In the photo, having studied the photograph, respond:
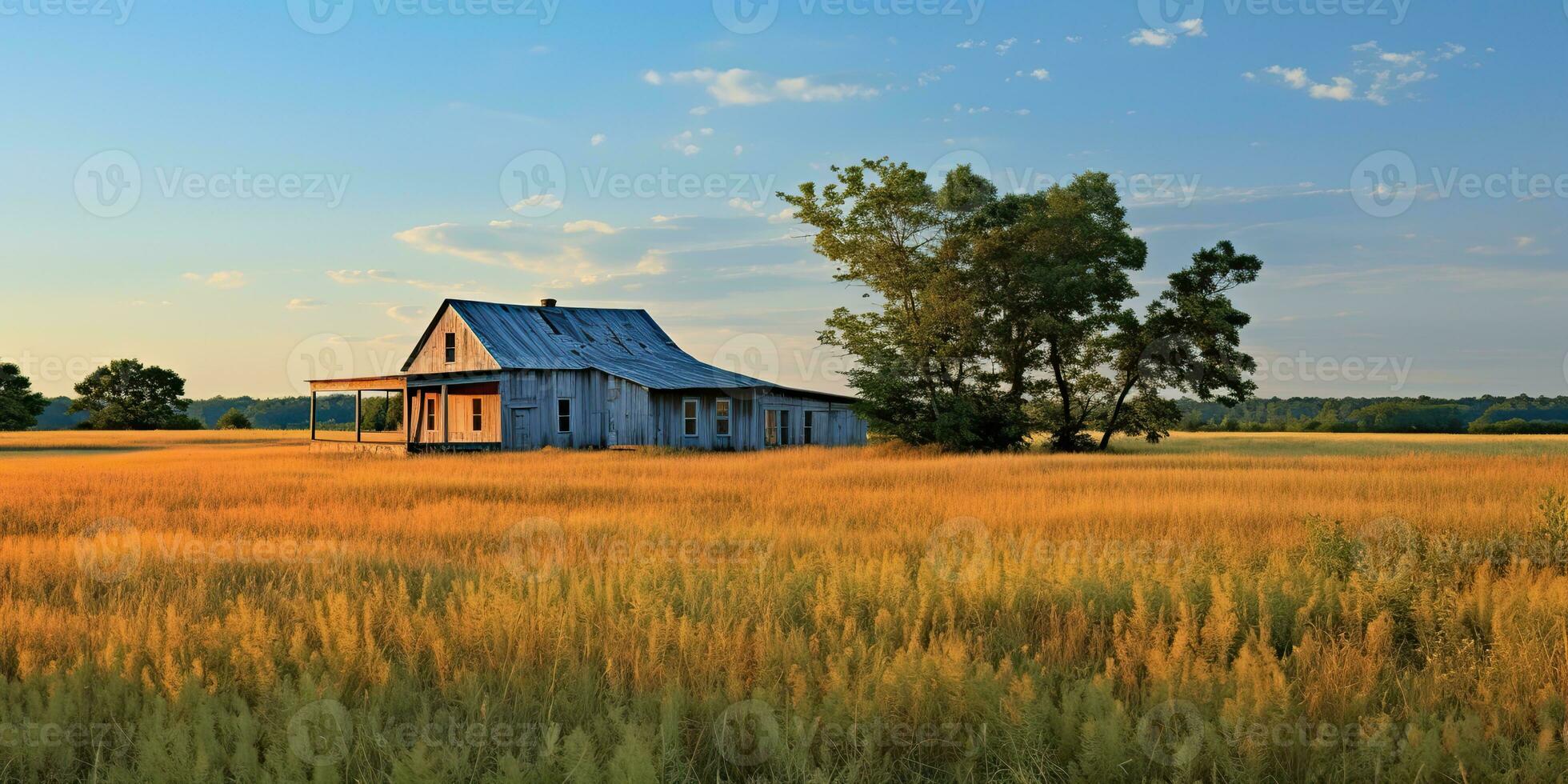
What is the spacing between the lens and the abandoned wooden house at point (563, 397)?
132 ft

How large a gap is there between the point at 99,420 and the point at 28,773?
310 ft

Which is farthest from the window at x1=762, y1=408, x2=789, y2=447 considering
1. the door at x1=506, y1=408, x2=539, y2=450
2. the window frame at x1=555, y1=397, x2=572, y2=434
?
the door at x1=506, y1=408, x2=539, y2=450

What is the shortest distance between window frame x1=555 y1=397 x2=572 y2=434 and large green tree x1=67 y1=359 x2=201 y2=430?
2375 inches

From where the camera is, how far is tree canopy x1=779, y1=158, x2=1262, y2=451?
3553 cm

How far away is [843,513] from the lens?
47.0 feet

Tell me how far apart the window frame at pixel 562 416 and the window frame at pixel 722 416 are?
629 centimetres

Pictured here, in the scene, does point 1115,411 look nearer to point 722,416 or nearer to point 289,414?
point 722,416

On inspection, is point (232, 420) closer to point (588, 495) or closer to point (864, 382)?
point (864, 382)

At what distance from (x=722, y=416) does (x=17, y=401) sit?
252 ft

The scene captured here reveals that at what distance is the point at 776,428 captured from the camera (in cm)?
4325

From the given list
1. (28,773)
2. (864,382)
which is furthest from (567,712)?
(864,382)

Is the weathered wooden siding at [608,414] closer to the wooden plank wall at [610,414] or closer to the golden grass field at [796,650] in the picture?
the wooden plank wall at [610,414]

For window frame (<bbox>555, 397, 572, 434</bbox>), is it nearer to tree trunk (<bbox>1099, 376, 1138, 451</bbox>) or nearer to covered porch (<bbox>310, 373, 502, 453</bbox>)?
covered porch (<bbox>310, 373, 502, 453</bbox>)

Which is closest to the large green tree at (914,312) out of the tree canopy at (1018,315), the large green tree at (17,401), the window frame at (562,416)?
the tree canopy at (1018,315)
